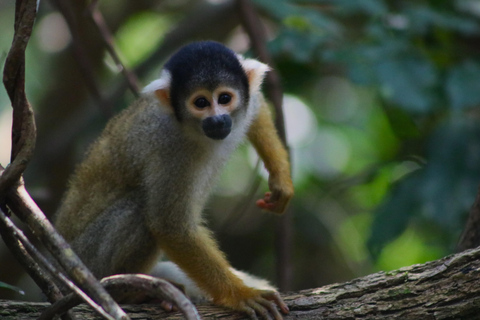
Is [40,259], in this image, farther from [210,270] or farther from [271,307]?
[210,270]

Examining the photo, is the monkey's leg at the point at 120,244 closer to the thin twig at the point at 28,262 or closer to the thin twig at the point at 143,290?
the thin twig at the point at 28,262

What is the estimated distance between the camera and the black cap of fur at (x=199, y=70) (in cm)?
367

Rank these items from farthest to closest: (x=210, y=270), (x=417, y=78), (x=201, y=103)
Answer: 1. (x=417, y=78)
2. (x=201, y=103)
3. (x=210, y=270)

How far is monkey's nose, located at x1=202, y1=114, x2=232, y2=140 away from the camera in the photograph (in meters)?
3.66

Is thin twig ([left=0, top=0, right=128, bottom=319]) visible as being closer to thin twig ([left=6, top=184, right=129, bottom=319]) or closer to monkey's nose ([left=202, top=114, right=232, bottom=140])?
thin twig ([left=6, top=184, right=129, bottom=319])

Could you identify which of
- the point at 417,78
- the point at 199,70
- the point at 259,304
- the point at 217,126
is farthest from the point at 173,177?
the point at 417,78

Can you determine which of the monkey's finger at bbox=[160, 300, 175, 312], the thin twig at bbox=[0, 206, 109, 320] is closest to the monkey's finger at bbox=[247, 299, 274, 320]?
the monkey's finger at bbox=[160, 300, 175, 312]

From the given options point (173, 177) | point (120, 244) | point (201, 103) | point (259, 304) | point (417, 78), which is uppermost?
point (417, 78)

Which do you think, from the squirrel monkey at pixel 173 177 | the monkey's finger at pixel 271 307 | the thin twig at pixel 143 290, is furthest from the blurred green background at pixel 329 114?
the thin twig at pixel 143 290

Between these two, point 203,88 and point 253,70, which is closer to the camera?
point 203,88

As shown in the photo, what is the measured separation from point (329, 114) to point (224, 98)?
4.19 meters

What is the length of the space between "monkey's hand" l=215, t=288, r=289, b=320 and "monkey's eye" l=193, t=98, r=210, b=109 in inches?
46.2

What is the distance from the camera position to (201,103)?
148 inches

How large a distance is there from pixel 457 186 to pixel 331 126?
298 cm
